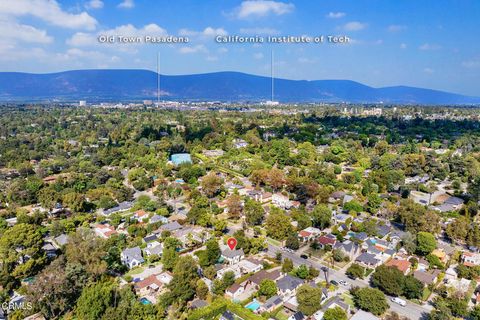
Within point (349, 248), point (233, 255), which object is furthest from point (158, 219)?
point (349, 248)

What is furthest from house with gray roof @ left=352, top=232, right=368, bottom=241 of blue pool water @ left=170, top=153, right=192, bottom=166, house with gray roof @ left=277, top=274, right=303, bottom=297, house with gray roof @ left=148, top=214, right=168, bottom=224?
blue pool water @ left=170, top=153, right=192, bottom=166

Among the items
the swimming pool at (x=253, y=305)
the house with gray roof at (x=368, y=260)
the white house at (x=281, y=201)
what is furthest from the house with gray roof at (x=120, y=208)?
the house with gray roof at (x=368, y=260)

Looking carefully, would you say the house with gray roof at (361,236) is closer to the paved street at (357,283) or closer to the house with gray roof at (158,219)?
the paved street at (357,283)

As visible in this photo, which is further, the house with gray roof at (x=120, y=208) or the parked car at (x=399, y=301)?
the house with gray roof at (x=120, y=208)

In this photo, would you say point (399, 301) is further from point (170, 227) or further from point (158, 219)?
point (158, 219)

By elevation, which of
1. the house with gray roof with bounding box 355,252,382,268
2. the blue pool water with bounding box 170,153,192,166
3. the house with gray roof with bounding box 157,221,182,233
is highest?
the blue pool water with bounding box 170,153,192,166

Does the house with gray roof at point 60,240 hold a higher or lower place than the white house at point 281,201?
lower

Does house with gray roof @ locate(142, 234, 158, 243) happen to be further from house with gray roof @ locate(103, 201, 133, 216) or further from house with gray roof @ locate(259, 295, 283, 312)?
house with gray roof @ locate(259, 295, 283, 312)
